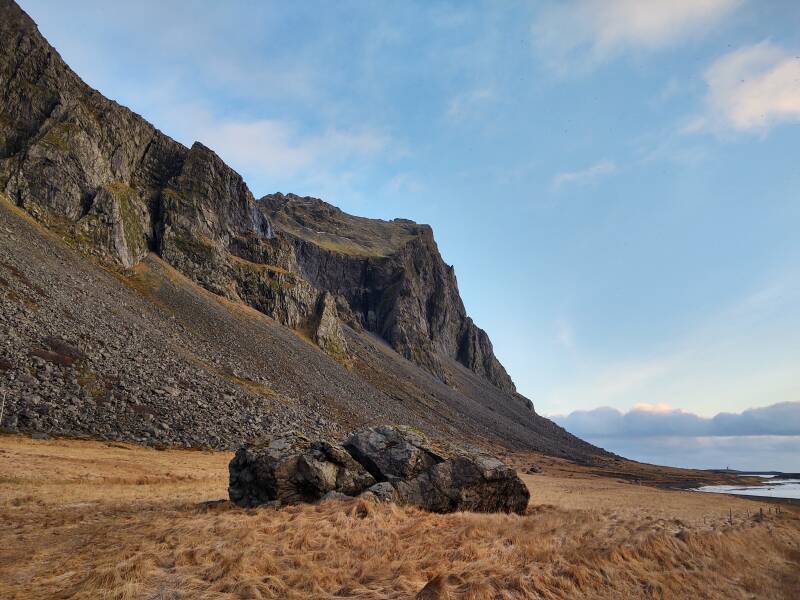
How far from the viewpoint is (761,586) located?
1023cm

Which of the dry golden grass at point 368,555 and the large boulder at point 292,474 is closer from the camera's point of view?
the dry golden grass at point 368,555

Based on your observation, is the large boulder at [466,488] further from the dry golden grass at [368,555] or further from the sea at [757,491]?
the sea at [757,491]

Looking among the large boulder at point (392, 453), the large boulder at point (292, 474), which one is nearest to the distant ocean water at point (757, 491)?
the large boulder at point (392, 453)

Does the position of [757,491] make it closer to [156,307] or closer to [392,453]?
[392,453]

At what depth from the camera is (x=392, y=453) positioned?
20203mm

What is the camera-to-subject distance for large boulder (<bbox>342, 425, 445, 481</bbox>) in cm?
1969

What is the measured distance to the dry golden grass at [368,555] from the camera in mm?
9125

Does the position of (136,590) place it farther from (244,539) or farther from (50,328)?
(50,328)

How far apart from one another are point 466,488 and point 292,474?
7525 mm

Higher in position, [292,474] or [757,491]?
[292,474]

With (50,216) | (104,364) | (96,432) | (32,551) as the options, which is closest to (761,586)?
(32,551)

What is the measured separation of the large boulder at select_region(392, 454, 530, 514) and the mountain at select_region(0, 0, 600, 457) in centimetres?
3316

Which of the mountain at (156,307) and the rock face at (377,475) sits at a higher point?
the mountain at (156,307)

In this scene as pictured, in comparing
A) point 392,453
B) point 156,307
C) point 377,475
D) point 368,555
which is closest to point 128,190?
point 156,307
